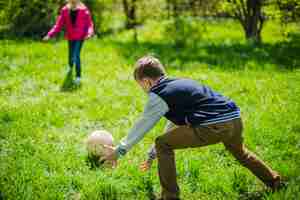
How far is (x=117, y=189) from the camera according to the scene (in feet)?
16.1

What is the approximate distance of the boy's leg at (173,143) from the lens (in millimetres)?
4384

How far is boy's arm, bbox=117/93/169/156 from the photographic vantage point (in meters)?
4.29

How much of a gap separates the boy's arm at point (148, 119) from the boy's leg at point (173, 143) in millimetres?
197

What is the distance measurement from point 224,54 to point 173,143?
25.5ft

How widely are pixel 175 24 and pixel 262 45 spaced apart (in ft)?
8.59

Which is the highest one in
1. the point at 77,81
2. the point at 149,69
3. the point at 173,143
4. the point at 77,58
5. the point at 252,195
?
the point at 149,69

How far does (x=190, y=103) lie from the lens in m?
4.35

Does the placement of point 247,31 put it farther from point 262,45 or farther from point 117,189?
point 117,189

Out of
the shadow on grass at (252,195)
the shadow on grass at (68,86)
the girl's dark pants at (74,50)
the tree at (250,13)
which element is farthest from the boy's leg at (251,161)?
the tree at (250,13)

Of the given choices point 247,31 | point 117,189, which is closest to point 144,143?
point 117,189

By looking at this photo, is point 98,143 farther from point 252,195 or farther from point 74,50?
point 74,50

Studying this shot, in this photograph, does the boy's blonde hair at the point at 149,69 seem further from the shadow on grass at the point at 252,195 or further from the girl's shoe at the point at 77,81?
the girl's shoe at the point at 77,81

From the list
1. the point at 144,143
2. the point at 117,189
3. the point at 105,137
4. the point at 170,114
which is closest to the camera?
Answer: the point at 170,114

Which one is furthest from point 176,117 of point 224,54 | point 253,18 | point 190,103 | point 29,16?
point 253,18
